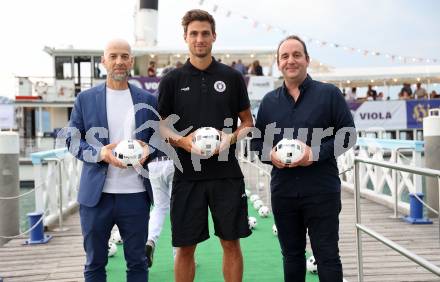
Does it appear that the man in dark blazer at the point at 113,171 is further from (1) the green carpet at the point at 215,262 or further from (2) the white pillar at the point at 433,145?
(2) the white pillar at the point at 433,145

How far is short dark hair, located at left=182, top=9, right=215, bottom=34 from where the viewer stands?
9.87ft

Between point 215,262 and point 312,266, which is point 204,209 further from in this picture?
point 215,262

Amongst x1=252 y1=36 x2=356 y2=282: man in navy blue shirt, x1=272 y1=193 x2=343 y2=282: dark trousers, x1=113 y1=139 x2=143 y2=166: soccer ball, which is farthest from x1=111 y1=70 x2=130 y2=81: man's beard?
x1=272 y1=193 x2=343 y2=282: dark trousers

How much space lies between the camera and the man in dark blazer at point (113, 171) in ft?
9.97

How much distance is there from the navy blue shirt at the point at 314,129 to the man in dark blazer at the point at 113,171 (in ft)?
2.86

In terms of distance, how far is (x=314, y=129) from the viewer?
9.75ft

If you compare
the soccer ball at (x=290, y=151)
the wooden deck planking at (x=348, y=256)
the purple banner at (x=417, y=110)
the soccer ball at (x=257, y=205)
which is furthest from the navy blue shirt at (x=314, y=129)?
the purple banner at (x=417, y=110)

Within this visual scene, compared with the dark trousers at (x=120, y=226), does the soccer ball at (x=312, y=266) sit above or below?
below

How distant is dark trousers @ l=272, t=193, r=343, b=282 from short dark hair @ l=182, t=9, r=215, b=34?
4.05 ft

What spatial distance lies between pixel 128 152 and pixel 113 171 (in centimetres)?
31

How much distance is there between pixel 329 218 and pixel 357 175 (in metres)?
0.71

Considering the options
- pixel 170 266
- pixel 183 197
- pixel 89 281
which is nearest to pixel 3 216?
pixel 170 266

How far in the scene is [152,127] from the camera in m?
3.16

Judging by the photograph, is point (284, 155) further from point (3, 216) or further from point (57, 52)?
point (57, 52)
